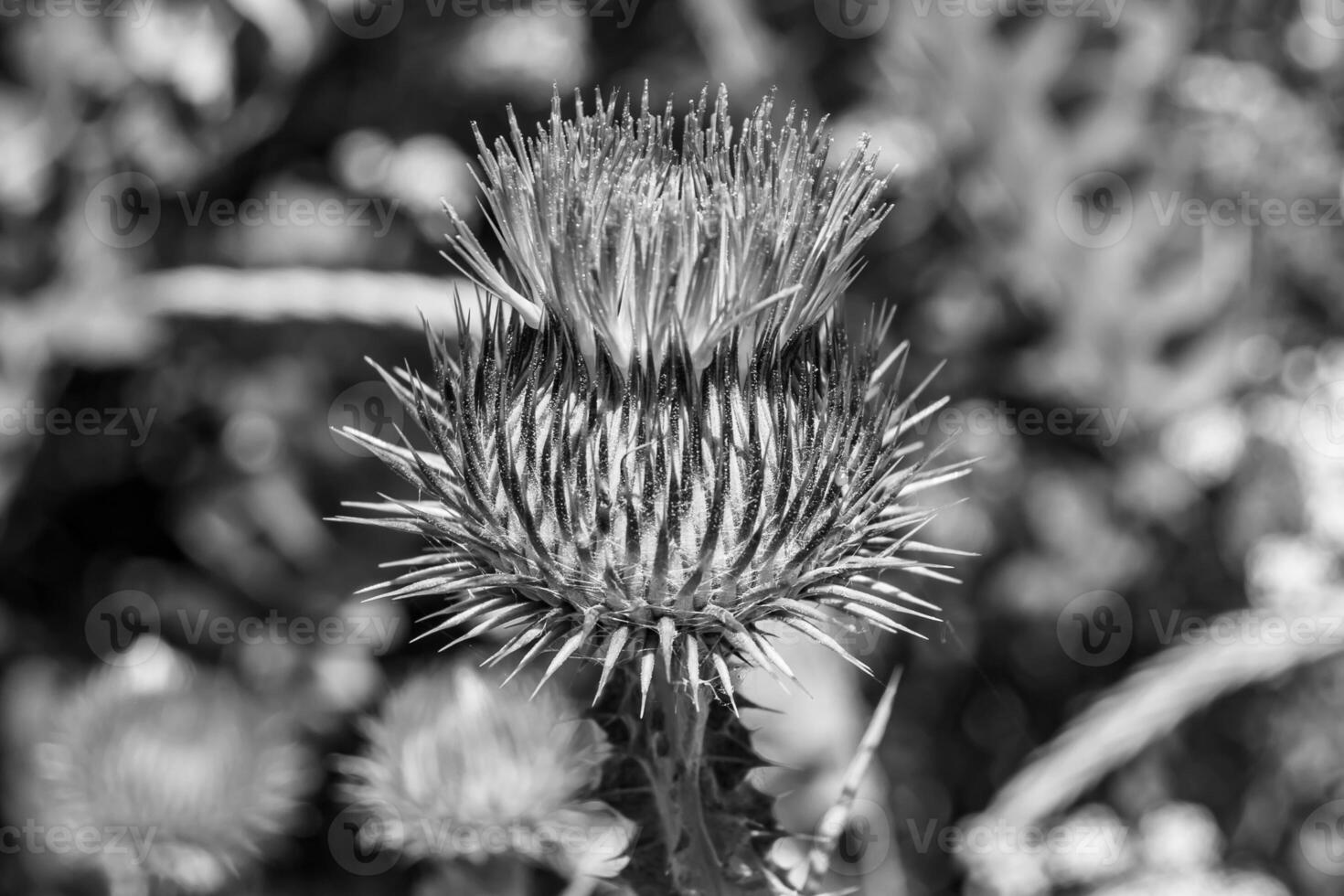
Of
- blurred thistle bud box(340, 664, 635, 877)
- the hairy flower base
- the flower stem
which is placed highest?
the hairy flower base

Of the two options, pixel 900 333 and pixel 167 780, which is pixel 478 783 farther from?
pixel 900 333

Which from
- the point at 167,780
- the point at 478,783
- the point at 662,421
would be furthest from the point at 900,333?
the point at 662,421

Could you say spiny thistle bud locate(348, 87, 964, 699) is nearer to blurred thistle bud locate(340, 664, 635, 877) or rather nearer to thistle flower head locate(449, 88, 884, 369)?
thistle flower head locate(449, 88, 884, 369)

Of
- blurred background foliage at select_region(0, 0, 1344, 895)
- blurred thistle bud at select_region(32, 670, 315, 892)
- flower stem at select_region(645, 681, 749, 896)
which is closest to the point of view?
flower stem at select_region(645, 681, 749, 896)

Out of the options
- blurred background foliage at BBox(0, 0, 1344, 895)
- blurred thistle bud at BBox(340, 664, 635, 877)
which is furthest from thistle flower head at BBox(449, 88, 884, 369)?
blurred background foliage at BBox(0, 0, 1344, 895)

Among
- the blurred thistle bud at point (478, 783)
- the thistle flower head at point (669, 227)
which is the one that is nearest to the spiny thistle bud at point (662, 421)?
the thistle flower head at point (669, 227)

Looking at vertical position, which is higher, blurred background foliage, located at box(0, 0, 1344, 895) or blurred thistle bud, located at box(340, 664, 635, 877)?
blurred background foliage, located at box(0, 0, 1344, 895)

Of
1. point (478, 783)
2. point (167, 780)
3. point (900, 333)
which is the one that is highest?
point (900, 333)
